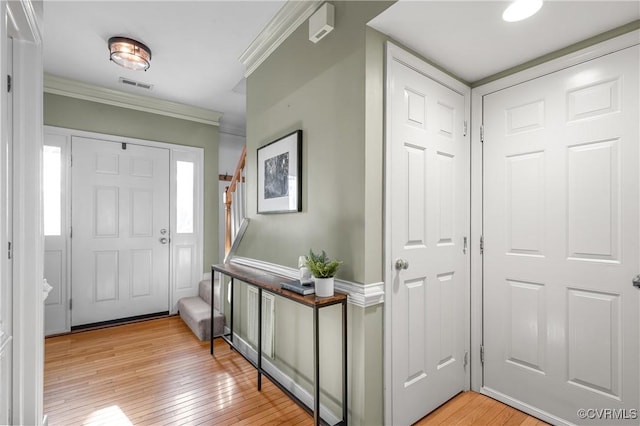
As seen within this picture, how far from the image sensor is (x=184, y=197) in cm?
417

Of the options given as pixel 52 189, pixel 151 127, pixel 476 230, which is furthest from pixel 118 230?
pixel 476 230

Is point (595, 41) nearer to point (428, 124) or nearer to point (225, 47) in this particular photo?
point (428, 124)

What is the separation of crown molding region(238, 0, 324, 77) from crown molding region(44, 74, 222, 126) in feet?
5.18

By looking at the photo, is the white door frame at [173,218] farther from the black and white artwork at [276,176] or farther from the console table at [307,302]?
the black and white artwork at [276,176]

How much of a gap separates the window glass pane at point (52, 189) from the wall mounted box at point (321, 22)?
10.4 feet

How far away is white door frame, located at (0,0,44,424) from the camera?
1.48 meters

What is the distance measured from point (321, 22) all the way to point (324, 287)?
155cm

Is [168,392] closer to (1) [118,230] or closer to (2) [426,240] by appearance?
(2) [426,240]

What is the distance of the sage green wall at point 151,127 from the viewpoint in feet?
11.2

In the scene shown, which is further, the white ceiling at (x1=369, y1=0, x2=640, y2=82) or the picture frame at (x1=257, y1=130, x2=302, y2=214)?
the picture frame at (x1=257, y1=130, x2=302, y2=214)

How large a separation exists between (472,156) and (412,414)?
5.75ft

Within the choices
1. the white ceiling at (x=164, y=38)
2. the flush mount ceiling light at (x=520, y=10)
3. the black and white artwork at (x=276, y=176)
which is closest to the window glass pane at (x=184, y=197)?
the white ceiling at (x=164, y=38)

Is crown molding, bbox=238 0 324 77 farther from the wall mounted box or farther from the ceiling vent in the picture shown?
the ceiling vent

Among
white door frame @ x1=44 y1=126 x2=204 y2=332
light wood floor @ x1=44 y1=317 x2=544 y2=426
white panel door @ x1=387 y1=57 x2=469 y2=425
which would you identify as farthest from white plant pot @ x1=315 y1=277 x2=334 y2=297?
white door frame @ x1=44 y1=126 x2=204 y2=332
